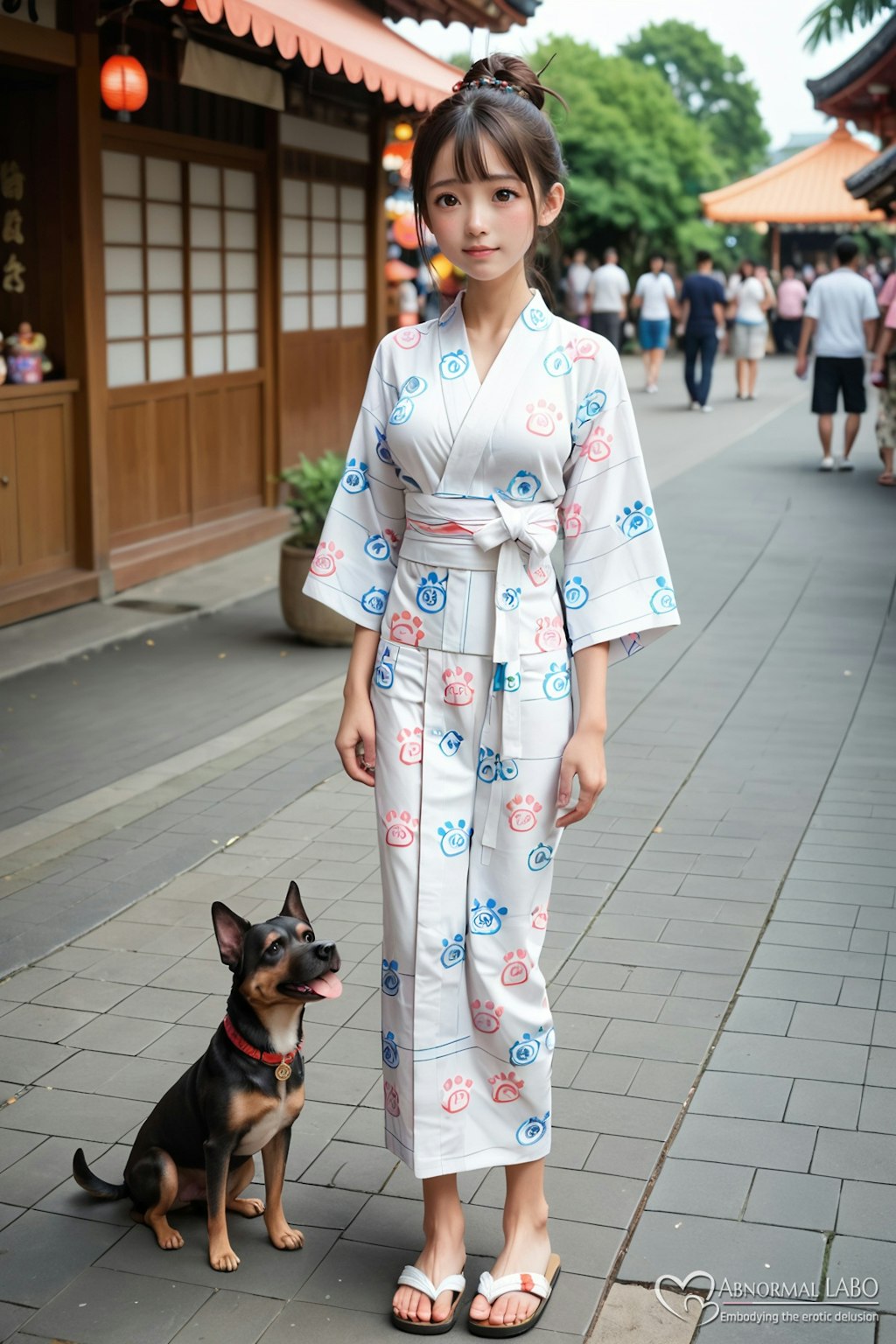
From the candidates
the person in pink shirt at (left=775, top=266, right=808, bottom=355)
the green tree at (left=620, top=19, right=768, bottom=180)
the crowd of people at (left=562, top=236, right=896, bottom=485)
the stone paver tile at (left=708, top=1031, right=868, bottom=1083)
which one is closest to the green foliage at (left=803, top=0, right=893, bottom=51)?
the crowd of people at (left=562, top=236, right=896, bottom=485)

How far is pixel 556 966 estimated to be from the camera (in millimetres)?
4543

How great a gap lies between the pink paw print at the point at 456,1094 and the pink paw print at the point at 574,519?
104 cm

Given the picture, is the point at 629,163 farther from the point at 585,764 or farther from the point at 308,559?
the point at 585,764

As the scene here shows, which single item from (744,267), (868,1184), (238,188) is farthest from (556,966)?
(744,267)

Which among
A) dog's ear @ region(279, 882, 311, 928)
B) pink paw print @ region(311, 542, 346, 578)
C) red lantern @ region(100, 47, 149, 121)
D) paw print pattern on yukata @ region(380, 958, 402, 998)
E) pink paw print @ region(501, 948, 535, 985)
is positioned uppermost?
red lantern @ region(100, 47, 149, 121)

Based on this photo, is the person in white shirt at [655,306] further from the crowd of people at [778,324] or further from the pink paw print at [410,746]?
the pink paw print at [410,746]

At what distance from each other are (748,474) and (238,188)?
19.0 ft

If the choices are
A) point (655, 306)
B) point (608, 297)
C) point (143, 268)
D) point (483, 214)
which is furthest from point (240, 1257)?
point (608, 297)

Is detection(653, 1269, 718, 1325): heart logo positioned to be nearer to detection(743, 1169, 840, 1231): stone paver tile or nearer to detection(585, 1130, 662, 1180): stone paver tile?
detection(743, 1169, 840, 1231): stone paver tile

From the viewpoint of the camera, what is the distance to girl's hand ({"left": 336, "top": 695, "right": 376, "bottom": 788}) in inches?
118

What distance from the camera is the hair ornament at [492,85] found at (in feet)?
9.33

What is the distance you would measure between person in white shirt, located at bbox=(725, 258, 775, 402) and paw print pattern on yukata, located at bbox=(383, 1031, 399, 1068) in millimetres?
19568

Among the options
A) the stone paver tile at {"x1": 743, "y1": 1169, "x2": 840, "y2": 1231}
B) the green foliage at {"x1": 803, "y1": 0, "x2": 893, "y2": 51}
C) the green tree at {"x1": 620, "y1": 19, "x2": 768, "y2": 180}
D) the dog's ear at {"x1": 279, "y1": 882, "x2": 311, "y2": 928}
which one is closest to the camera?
the dog's ear at {"x1": 279, "y1": 882, "x2": 311, "y2": 928}

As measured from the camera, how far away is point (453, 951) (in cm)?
291
